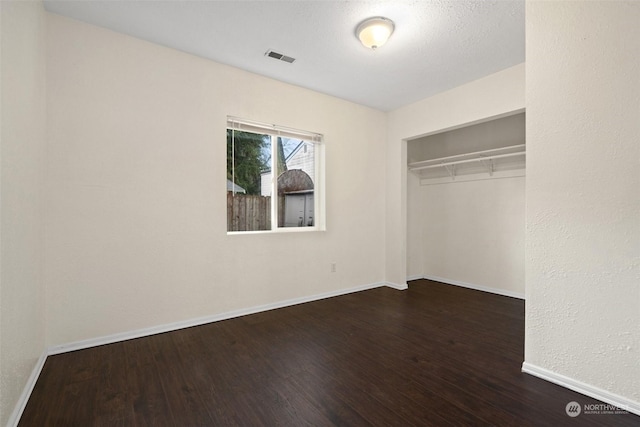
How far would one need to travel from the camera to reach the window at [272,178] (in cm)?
333

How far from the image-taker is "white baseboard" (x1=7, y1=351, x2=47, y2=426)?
5.11 ft

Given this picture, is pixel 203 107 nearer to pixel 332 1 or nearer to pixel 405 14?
pixel 332 1

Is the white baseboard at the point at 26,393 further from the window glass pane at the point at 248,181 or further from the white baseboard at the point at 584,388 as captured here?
the white baseboard at the point at 584,388

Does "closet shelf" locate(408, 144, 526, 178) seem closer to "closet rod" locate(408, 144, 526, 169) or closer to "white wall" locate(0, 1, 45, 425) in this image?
"closet rod" locate(408, 144, 526, 169)

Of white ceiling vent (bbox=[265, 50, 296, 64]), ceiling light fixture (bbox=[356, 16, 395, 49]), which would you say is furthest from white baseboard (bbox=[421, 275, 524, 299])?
white ceiling vent (bbox=[265, 50, 296, 64])

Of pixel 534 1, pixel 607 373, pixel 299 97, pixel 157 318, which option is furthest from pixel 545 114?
pixel 157 318

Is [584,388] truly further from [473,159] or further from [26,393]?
[26,393]

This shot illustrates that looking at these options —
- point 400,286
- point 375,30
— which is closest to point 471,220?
point 400,286

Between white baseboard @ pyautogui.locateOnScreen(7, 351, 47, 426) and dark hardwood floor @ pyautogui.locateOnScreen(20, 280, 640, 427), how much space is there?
0.04m

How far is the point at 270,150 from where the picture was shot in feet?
11.8

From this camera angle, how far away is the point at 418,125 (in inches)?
162

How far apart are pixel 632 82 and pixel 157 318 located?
153 inches

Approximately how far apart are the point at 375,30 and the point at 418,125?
1.96 m

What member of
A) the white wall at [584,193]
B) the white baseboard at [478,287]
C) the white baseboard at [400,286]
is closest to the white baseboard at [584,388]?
the white wall at [584,193]
